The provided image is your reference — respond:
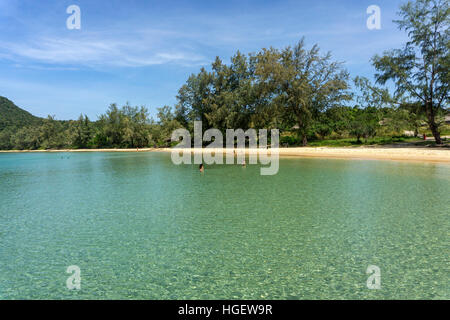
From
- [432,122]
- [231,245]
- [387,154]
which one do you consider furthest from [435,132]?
[231,245]

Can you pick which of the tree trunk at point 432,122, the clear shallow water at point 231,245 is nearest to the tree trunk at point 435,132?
the tree trunk at point 432,122

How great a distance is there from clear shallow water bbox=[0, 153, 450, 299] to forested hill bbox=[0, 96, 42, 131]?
129m

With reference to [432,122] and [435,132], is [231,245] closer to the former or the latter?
[435,132]

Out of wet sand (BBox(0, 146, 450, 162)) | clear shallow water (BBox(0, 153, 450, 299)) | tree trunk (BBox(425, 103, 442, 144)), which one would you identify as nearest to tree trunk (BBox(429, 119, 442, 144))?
tree trunk (BBox(425, 103, 442, 144))

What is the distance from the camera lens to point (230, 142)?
4988cm

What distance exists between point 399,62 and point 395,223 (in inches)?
1324

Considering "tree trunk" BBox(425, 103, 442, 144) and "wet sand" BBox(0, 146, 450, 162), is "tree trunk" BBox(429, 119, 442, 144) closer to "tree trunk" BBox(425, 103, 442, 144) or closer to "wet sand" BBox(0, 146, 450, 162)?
"tree trunk" BBox(425, 103, 442, 144)

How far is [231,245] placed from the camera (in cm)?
613

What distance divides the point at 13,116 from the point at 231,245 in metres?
170

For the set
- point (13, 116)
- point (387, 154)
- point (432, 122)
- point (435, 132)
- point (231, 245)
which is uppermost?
point (13, 116)

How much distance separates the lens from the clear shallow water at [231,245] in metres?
4.44

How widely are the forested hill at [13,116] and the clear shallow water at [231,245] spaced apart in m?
129
